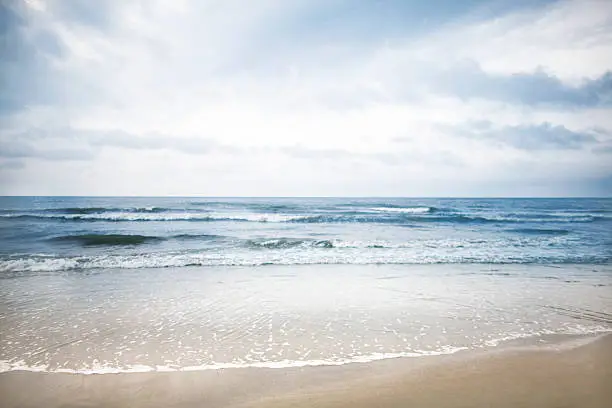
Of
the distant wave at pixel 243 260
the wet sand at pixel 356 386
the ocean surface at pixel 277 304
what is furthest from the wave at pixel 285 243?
the wet sand at pixel 356 386

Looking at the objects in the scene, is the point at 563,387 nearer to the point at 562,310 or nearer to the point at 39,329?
the point at 562,310

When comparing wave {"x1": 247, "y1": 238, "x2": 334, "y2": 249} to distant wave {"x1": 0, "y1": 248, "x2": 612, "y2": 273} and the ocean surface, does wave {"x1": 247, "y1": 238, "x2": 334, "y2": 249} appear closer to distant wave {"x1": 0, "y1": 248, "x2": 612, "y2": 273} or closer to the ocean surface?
the ocean surface

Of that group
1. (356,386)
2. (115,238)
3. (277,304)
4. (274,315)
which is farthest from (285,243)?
A: (356,386)

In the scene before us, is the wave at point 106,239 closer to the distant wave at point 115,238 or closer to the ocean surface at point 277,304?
the distant wave at point 115,238

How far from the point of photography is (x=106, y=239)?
1509 centimetres

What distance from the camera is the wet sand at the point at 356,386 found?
9.87ft

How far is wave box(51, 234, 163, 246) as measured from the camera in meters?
14.3

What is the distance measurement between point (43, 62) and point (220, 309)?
896cm

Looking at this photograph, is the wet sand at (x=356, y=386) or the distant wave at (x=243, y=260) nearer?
the wet sand at (x=356, y=386)

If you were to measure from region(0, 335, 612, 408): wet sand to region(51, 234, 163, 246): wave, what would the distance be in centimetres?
1181

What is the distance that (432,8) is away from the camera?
31.8 feet

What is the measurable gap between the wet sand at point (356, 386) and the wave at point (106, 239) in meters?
11.8

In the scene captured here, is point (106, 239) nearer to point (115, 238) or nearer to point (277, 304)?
point (115, 238)

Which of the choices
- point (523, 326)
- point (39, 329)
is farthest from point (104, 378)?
point (523, 326)
